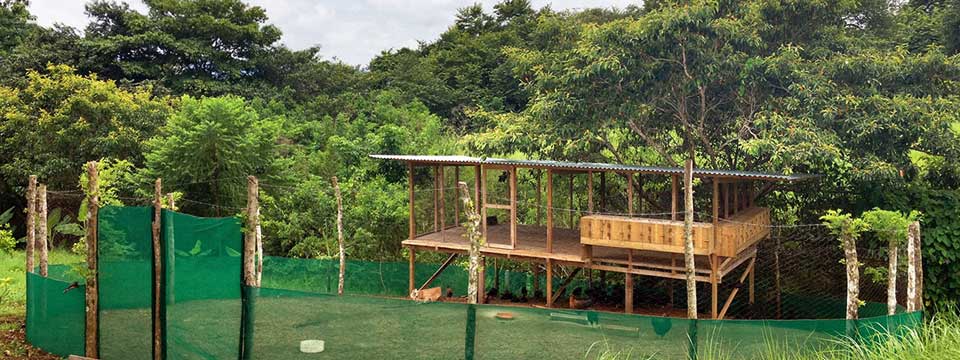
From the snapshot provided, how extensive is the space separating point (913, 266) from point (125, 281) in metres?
9.22

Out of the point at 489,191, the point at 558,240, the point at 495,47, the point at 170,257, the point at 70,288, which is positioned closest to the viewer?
the point at 170,257

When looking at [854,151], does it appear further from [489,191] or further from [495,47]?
[495,47]

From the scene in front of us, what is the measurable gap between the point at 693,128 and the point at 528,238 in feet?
14.8

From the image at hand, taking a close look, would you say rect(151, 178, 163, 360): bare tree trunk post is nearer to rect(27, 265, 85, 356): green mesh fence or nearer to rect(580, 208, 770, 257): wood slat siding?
rect(27, 265, 85, 356): green mesh fence

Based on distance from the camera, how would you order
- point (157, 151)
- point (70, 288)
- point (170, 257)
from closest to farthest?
point (170, 257) < point (70, 288) < point (157, 151)

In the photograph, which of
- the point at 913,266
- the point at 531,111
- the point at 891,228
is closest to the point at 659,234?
the point at 891,228

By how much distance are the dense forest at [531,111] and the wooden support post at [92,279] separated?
15.4 ft

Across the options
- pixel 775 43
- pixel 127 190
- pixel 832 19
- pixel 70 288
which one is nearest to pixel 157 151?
pixel 127 190

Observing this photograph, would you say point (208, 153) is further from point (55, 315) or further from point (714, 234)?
point (714, 234)

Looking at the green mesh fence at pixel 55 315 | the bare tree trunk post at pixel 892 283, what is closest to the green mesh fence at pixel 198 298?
the green mesh fence at pixel 55 315

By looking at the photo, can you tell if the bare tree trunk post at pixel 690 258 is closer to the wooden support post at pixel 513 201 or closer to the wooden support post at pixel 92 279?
the wooden support post at pixel 513 201

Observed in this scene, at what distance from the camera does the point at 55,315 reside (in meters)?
8.89

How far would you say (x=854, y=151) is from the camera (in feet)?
51.4

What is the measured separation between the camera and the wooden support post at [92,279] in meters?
8.14
